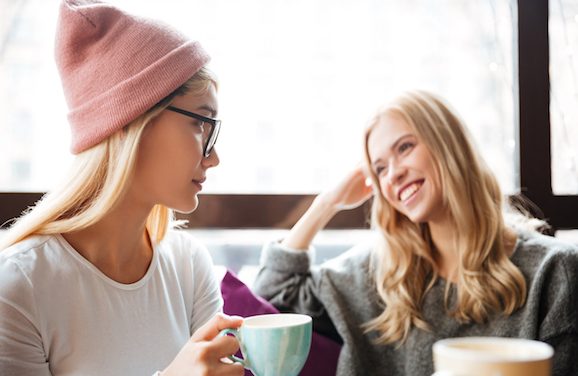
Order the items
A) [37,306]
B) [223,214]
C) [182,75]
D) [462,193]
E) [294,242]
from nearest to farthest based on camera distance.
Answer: [37,306] < [182,75] < [462,193] < [294,242] < [223,214]

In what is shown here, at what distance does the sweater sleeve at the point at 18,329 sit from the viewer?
1062 millimetres

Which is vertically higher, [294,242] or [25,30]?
[25,30]

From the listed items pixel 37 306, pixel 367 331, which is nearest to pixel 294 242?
pixel 367 331

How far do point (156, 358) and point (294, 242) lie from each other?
0.76 meters

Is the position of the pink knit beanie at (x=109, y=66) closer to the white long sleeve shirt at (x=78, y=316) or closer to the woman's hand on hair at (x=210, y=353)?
the white long sleeve shirt at (x=78, y=316)

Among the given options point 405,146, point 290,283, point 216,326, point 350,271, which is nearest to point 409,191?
point 405,146

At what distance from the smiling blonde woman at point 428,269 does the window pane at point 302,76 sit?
377mm

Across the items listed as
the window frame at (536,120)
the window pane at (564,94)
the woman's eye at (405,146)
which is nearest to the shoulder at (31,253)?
the woman's eye at (405,146)

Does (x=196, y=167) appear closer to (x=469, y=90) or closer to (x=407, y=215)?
(x=407, y=215)

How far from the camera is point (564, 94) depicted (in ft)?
7.58

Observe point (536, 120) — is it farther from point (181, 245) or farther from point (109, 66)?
point (109, 66)

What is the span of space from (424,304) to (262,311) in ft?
1.62

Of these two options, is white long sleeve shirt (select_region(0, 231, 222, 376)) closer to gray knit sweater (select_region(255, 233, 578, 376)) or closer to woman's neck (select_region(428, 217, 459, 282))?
gray knit sweater (select_region(255, 233, 578, 376))

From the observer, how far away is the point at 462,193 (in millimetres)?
1723
